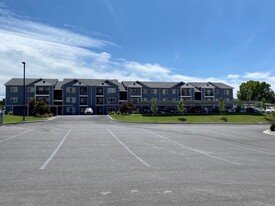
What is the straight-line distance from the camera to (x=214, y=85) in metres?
91.8

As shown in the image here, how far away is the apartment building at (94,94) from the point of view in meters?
76.4

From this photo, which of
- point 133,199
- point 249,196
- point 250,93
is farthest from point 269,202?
point 250,93

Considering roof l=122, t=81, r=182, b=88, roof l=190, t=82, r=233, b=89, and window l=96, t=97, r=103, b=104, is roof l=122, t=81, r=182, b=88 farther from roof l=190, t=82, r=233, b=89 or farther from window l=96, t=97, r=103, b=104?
window l=96, t=97, r=103, b=104

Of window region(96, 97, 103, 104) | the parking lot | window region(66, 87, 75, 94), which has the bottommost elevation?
the parking lot

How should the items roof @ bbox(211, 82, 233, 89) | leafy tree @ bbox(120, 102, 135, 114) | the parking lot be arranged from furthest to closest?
roof @ bbox(211, 82, 233, 89) < leafy tree @ bbox(120, 102, 135, 114) < the parking lot

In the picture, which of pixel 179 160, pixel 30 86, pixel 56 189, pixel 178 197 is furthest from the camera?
pixel 30 86

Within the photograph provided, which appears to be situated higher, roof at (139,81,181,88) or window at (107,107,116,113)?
Answer: roof at (139,81,181,88)

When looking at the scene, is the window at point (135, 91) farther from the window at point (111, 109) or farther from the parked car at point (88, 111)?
the parked car at point (88, 111)

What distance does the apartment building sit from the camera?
76.4 meters

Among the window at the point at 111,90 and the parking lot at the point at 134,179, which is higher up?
the window at the point at 111,90

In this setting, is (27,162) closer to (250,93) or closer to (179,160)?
(179,160)

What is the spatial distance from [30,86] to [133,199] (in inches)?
3061

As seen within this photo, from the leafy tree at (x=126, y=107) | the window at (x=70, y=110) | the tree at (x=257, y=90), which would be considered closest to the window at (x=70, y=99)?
the window at (x=70, y=110)

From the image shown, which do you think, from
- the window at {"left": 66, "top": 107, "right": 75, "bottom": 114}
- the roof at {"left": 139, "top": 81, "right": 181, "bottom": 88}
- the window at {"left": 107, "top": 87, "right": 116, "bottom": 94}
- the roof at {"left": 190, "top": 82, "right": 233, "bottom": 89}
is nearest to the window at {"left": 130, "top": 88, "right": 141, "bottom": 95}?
the roof at {"left": 139, "top": 81, "right": 181, "bottom": 88}
